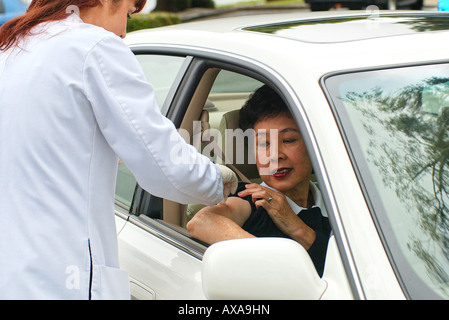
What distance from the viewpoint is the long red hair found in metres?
1.94

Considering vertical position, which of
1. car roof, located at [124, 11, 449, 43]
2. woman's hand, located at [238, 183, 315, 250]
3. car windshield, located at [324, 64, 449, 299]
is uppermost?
car roof, located at [124, 11, 449, 43]

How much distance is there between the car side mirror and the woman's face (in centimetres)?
93

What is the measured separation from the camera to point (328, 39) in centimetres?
211

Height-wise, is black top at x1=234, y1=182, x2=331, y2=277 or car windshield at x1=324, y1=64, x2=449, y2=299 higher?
car windshield at x1=324, y1=64, x2=449, y2=299

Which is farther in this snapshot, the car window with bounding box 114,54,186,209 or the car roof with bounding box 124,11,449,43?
the car window with bounding box 114,54,186,209

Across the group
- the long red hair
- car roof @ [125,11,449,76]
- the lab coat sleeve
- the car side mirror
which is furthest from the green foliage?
the car side mirror

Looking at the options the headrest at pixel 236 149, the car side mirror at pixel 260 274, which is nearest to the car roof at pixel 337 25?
the headrest at pixel 236 149

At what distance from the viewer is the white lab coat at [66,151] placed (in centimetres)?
177

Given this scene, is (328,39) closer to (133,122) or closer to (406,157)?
(406,157)

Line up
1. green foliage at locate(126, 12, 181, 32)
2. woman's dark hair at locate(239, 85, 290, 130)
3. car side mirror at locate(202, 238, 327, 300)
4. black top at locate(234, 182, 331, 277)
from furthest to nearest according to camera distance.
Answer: green foliage at locate(126, 12, 181, 32), woman's dark hair at locate(239, 85, 290, 130), black top at locate(234, 182, 331, 277), car side mirror at locate(202, 238, 327, 300)

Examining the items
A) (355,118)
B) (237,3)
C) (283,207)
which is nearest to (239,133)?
(283,207)

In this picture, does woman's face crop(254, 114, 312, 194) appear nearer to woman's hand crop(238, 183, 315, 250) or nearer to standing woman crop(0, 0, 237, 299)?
woman's hand crop(238, 183, 315, 250)

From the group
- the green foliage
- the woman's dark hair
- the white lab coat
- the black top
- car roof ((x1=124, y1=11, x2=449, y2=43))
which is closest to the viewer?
the white lab coat
